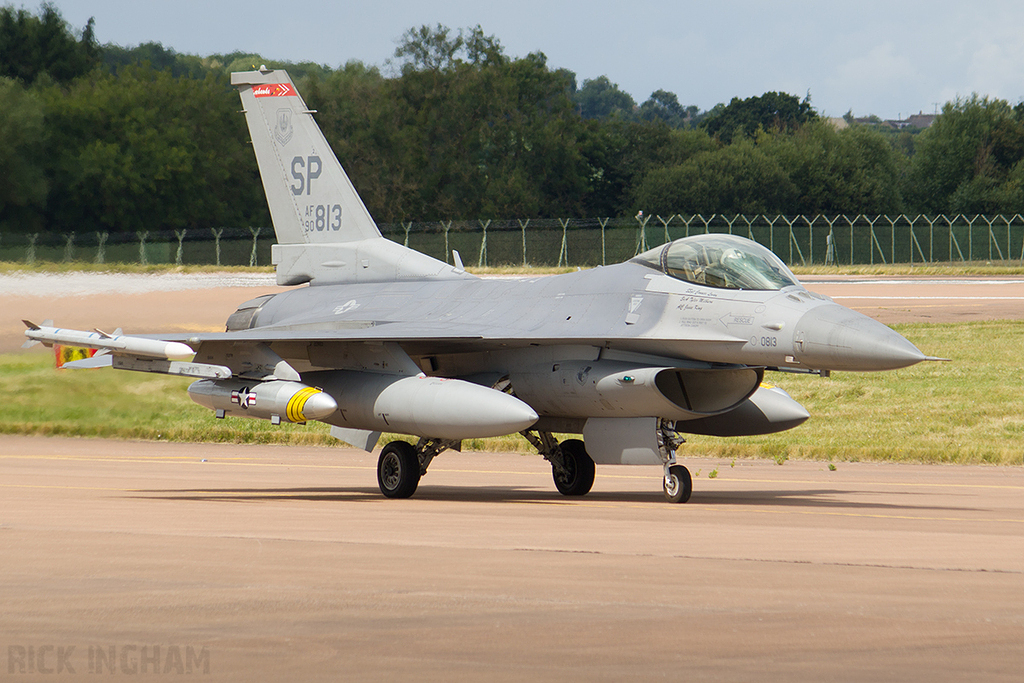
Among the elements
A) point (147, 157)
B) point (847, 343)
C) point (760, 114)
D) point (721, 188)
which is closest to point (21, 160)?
point (147, 157)

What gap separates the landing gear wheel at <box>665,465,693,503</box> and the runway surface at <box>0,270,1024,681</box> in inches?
7.0

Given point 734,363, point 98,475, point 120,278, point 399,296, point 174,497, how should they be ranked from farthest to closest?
point 120,278
point 98,475
point 399,296
point 174,497
point 734,363

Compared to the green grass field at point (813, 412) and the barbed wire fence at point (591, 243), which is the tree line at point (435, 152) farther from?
the green grass field at point (813, 412)

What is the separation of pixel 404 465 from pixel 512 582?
7344 mm

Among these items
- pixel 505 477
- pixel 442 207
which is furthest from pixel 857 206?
pixel 505 477

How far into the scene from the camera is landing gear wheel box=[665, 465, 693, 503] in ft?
43.2

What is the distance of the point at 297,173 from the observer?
17828 mm

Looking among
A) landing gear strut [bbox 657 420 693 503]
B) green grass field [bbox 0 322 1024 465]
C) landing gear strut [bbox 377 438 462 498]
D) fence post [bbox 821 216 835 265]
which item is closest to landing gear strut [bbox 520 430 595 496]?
landing gear strut [bbox 377 438 462 498]

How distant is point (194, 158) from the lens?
225ft

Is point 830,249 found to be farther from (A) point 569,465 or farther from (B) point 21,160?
(A) point 569,465

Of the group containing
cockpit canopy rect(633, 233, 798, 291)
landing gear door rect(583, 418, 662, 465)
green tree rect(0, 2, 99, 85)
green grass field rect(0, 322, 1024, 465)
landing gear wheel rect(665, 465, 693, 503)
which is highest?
green tree rect(0, 2, 99, 85)

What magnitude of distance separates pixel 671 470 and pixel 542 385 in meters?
1.81

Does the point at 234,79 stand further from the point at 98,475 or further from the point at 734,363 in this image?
the point at 734,363

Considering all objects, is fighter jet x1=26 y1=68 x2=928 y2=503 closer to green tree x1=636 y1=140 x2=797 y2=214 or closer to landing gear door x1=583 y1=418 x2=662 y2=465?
landing gear door x1=583 y1=418 x2=662 y2=465
